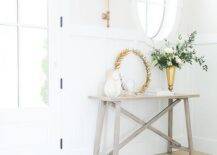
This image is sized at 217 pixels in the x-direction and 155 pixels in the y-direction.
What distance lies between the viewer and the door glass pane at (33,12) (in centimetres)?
297

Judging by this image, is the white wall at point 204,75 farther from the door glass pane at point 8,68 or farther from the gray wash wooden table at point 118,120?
the door glass pane at point 8,68

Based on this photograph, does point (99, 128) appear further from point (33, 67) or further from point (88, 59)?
point (33, 67)

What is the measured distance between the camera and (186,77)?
4262 mm

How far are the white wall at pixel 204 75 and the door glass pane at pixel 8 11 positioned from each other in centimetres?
224

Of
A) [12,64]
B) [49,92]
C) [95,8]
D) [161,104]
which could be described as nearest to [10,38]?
[12,64]

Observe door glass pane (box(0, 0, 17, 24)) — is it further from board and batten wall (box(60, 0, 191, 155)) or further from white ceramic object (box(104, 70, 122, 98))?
white ceramic object (box(104, 70, 122, 98))

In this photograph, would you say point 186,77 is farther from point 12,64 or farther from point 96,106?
point 12,64

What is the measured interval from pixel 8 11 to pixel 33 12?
236 millimetres

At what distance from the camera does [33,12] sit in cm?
302

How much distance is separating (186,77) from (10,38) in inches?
95.2

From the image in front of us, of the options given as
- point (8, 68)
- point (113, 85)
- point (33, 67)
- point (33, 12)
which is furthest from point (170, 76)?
point (8, 68)

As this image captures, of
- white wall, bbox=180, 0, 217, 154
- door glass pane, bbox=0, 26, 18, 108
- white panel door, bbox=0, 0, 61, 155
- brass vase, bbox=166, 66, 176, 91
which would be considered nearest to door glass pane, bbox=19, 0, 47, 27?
white panel door, bbox=0, 0, 61, 155

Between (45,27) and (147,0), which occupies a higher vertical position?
(147,0)

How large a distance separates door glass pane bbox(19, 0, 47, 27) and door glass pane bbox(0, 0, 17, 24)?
56 mm
